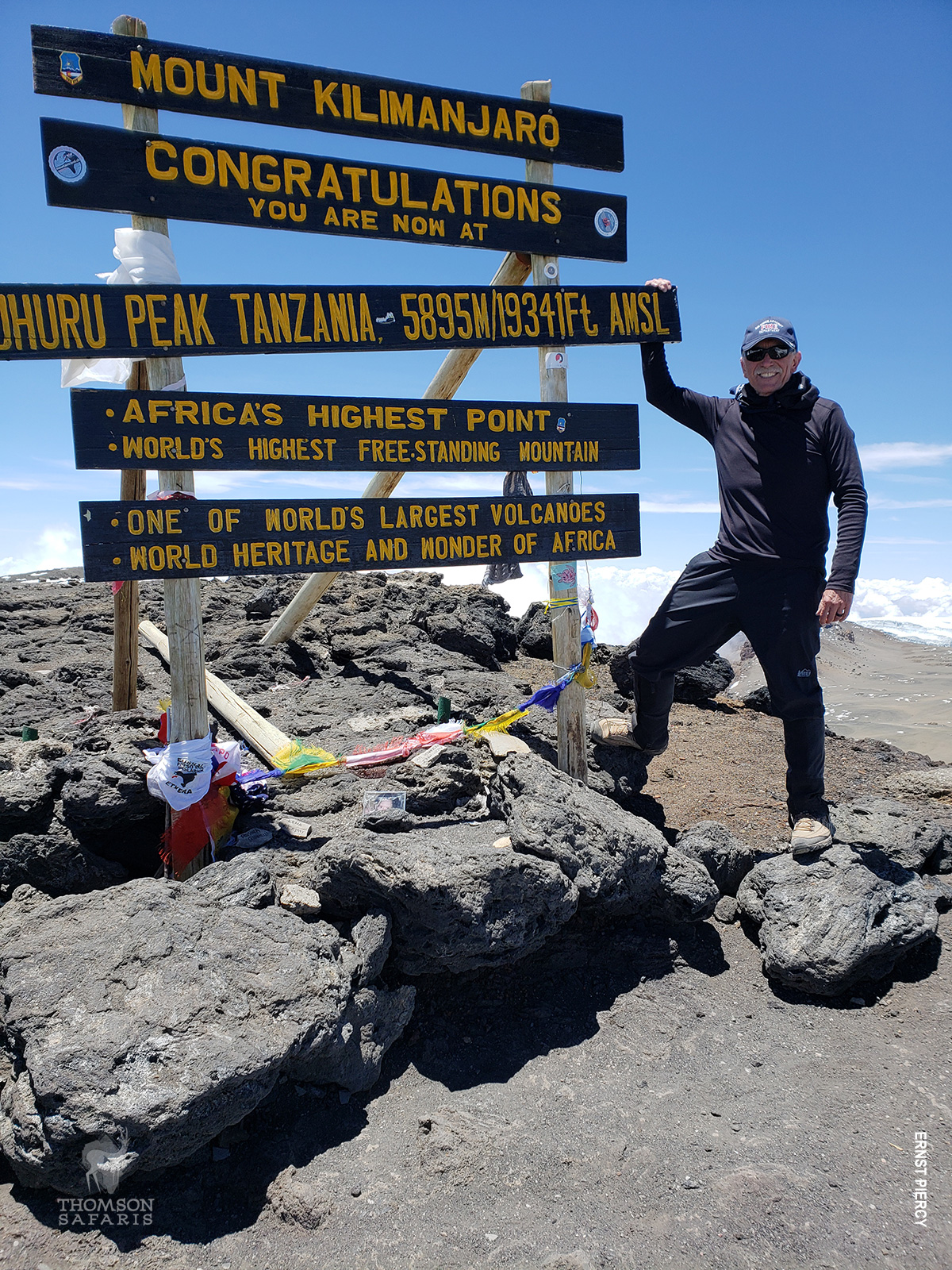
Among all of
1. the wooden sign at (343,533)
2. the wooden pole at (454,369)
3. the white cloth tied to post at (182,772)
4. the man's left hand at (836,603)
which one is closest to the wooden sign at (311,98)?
the wooden pole at (454,369)

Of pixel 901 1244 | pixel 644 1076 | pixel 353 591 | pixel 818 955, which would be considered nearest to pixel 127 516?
pixel 644 1076

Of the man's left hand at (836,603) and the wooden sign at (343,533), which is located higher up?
the wooden sign at (343,533)

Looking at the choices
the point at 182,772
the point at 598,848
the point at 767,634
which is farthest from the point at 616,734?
the point at 182,772

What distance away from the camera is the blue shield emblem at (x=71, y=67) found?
3.49 m

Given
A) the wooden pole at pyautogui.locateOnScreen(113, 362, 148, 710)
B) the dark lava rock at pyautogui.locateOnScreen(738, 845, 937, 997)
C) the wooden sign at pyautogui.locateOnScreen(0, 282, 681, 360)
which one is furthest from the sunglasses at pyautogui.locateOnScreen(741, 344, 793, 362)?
the wooden pole at pyautogui.locateOnScreen(113, 362, 148, 710)

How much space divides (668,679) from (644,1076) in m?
2.17

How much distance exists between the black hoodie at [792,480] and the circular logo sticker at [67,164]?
11.3 feet

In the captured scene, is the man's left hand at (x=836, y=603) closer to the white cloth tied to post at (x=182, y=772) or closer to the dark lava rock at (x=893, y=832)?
the dark lava rock at (x=893, y=832)

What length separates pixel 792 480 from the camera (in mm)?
4109

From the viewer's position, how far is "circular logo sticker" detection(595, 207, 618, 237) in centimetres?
455

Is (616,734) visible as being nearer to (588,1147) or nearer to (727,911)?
(727,911)

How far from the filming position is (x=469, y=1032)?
3344 millimetres

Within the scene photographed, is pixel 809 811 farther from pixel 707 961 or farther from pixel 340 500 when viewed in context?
pixel 340 500

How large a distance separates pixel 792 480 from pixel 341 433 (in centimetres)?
237
